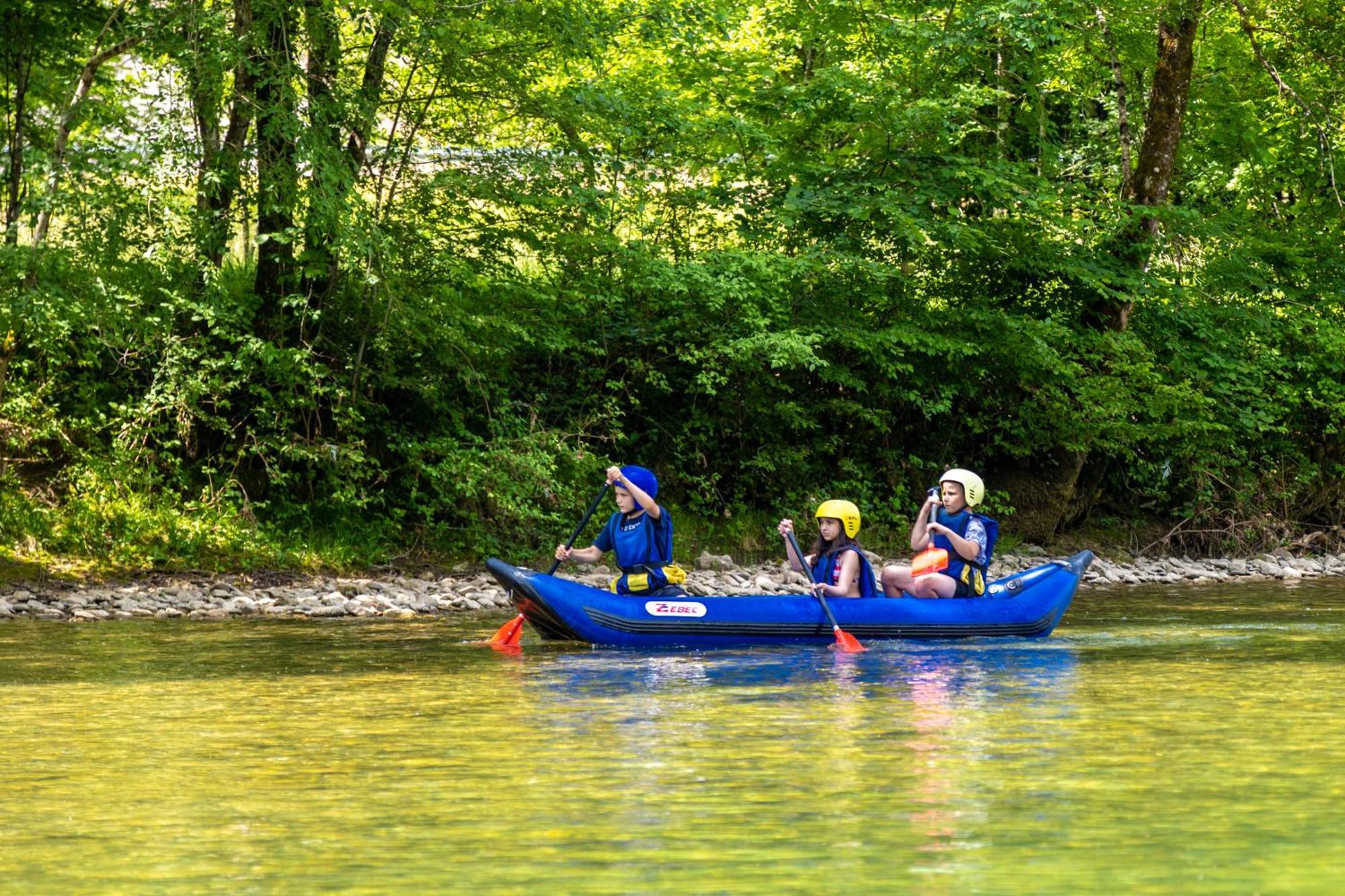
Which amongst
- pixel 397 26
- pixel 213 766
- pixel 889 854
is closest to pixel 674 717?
pixel 213 766

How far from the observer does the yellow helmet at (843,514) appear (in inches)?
460

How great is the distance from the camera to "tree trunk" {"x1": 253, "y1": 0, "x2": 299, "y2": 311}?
537 inches

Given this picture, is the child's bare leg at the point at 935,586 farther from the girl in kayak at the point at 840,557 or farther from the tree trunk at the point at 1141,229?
the tree trunk at the point at 1141,229

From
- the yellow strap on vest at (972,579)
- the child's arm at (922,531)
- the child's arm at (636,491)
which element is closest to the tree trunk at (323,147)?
the child's arm at (636,491)

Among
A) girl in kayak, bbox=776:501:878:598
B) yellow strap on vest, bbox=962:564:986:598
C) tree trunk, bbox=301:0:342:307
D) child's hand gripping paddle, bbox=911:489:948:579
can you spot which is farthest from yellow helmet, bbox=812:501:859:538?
tree trunk, bbox=301:0:342:307

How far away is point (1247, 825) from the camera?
544 cm

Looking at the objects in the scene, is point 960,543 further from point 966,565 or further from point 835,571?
point 835,571

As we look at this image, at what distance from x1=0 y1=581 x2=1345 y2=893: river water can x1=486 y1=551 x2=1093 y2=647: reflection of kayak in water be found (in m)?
0.28

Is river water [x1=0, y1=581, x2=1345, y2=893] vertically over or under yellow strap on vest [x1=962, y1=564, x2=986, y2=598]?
under

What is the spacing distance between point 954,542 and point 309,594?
5475 mm

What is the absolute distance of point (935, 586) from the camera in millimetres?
12062

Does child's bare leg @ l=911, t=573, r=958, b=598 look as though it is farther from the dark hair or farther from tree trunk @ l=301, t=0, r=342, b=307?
tree trunk @ l=301, t=0, r=342, b=307

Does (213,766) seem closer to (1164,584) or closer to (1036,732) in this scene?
(1036,732)

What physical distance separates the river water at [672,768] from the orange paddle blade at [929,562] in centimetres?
88
